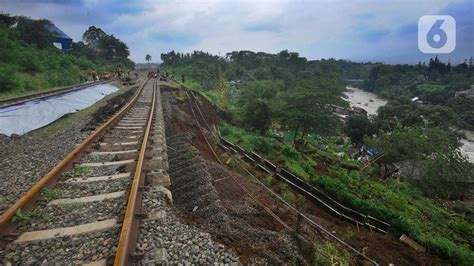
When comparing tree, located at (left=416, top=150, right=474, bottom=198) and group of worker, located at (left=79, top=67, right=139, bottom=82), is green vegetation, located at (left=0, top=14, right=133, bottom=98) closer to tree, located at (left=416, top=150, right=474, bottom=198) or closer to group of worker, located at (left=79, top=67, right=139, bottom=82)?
group of worker, located at (left=79, top=67, right=139, bottom=82)

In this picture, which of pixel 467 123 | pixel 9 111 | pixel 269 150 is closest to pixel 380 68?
pixel 467 123

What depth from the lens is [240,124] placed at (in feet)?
74.3

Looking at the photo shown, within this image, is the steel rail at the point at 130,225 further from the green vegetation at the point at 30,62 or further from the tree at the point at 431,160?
the tree at the point at 431,160

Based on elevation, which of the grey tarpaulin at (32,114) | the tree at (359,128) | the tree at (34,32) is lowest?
the tree at (359,128)

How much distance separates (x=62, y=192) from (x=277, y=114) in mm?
18180

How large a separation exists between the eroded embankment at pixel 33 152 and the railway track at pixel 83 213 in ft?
1.19

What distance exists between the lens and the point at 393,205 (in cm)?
1088

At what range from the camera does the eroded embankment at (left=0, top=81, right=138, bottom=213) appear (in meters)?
3.77

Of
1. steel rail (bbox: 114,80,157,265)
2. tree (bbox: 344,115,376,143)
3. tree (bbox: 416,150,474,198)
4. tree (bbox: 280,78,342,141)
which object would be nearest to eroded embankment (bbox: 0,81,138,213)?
steel rail (bbox: 114,80,157,265)

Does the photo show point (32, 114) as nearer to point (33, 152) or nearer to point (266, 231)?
point (33, 152)

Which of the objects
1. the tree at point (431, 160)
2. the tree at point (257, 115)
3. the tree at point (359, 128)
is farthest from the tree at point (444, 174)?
the tree at point (359, 128)

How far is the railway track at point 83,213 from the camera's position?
257 cm

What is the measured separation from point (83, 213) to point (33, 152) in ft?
9.90

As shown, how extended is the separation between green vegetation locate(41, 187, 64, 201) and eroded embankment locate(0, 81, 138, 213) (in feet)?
1.05
